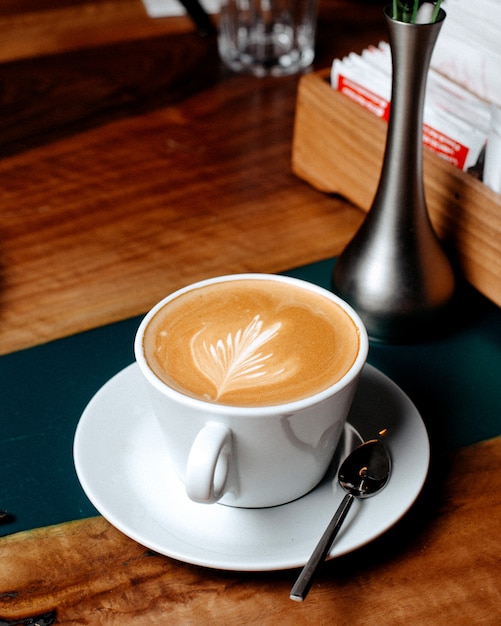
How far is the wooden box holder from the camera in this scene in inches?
27.1

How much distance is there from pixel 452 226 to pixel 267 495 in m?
0.33

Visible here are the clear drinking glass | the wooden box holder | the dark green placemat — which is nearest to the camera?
the dark green placemat

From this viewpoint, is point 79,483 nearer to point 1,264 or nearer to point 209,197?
point 1,264

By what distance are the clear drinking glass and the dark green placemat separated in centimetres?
54

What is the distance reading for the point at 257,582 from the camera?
0.48 m

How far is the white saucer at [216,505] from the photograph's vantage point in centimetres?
47

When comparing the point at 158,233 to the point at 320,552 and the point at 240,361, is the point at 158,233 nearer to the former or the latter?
the point at 240,361

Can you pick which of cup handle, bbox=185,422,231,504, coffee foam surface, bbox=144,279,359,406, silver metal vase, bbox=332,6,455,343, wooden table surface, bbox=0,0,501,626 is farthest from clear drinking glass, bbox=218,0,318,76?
cup handle, bbox=185,422,231,504

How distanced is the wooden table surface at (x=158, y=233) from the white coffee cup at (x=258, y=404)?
61 mm

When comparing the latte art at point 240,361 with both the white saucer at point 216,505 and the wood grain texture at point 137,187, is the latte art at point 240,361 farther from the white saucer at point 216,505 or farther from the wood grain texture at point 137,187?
the wood grain texture at point 137,187

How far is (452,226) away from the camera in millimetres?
718

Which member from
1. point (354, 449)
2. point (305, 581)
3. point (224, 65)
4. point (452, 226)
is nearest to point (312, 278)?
point (452, 226)

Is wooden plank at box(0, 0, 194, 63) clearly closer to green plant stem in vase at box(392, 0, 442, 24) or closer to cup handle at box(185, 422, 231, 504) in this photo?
green plant stem in vase at box(392, 0, 442, 24)

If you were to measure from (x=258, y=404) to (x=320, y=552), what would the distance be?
0.09m
